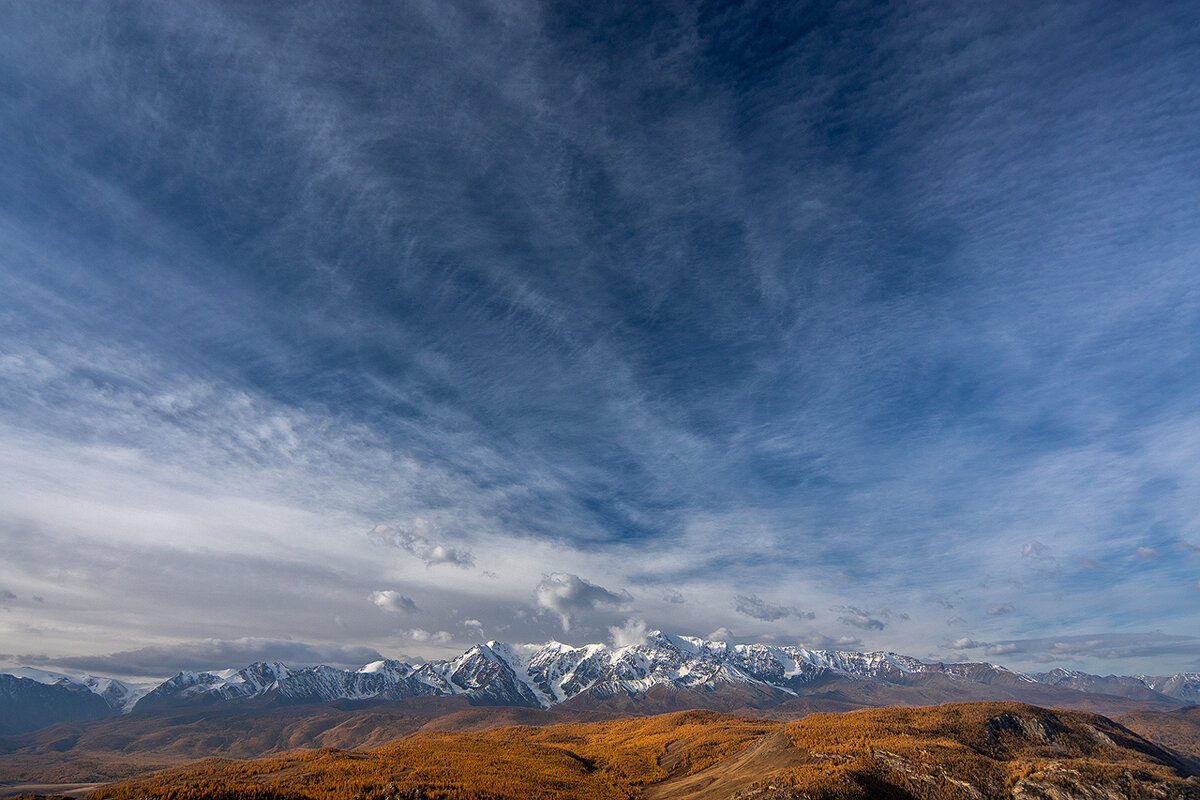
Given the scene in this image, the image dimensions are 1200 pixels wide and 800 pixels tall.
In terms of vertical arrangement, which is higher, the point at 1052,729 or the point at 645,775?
the point at 1052,729

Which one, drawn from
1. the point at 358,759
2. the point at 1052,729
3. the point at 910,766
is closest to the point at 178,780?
the point at 358,759

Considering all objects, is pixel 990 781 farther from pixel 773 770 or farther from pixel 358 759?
pixel 358 759

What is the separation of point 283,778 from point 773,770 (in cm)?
6807

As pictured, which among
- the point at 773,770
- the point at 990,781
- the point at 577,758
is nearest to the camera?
the point at 990,781

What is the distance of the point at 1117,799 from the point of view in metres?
65.8

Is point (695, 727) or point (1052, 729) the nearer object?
point (1052, 729)

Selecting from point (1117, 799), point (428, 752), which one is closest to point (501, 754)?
point (428, 752)

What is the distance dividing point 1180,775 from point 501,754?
360ft

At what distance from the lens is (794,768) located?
71875 millimetres

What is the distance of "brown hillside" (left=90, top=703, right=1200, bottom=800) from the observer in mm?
67562

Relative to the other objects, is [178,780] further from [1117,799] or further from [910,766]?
[1117,799]

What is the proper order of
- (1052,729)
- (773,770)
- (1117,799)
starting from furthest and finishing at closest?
(1052,729)
(773,770)
(1117,799)

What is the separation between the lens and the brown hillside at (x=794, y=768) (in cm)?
6756

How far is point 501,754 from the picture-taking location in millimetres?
116125
